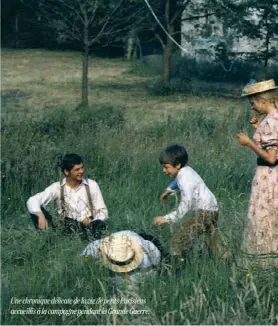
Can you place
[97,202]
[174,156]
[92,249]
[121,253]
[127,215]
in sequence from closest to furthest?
[121,253] < [92,249] < [174,156] < [127,215] < [97,202]

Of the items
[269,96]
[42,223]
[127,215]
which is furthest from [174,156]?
[42,223]

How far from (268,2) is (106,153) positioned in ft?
37.5

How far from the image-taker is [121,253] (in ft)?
17.5

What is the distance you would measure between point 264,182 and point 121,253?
116cm

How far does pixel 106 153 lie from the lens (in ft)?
30.2

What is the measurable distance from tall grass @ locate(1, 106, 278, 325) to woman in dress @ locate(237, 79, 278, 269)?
8.1 inches

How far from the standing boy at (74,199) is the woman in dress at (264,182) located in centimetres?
141

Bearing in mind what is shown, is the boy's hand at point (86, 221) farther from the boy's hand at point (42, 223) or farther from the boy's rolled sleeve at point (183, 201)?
the boy's rolled sleeve at point (183, 201)

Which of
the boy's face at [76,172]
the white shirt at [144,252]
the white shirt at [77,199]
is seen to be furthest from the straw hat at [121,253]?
the boy's face at [76,172]

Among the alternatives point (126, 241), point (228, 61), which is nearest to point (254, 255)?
point (126, 241)

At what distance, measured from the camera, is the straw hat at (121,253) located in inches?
209

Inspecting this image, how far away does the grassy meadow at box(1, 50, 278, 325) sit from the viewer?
491 centimetres

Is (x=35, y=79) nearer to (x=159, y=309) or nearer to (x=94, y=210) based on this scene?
(x=94, y=210)

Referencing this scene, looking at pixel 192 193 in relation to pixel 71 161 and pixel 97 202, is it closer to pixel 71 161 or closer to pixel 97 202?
pixel 97 202
